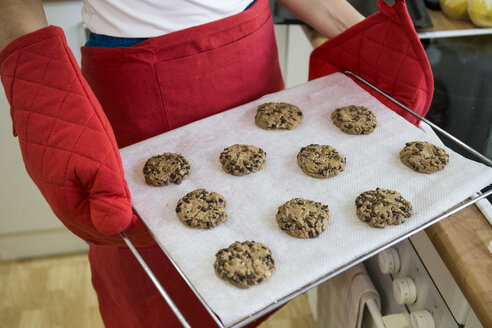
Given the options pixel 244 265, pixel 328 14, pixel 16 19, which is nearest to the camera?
pixel 244 265

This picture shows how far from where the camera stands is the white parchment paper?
1.90 feet

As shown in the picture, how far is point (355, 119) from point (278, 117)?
5.0 inches

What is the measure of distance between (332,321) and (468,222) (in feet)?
1.96

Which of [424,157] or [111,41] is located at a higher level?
[111,41]

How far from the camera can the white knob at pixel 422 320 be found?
29.6 inches

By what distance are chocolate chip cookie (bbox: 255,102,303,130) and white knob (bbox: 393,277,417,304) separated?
0.33 m

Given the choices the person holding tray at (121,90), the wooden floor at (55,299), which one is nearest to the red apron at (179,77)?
the person holding tray at (121,90)

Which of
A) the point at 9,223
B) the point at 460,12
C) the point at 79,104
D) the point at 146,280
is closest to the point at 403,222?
the point at 79,104

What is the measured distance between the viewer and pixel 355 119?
78 centimetres

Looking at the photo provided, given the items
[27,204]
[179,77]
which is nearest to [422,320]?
[179,77]

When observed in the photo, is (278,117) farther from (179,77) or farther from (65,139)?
(65,139)

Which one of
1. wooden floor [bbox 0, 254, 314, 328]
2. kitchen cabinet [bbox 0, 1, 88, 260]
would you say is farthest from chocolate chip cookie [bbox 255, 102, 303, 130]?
wooden floor [bbox 0, 254, 314, 328]

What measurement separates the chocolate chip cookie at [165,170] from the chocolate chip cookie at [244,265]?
6.1 inches

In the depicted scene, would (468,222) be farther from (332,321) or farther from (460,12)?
(460,12)
